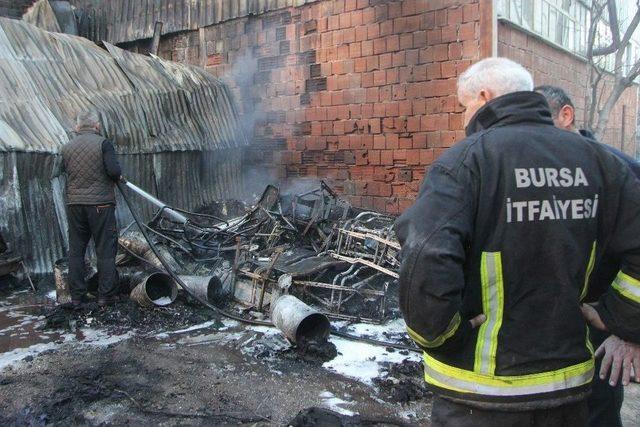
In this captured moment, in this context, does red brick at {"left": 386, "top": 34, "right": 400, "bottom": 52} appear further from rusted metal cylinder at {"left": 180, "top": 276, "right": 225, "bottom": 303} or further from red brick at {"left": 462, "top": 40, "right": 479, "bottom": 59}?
rusted metal cylinder at {"left": 180, "top": 276, "right": 225, "bottom": 303}

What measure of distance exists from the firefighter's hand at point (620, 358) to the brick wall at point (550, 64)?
5996 millimetres

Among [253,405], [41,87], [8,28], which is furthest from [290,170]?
[253,405]

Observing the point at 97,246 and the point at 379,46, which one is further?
the point at 379,46

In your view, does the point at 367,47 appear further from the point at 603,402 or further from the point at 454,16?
the point at 603,402

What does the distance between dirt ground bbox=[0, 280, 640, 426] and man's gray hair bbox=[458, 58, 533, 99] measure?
2347mm

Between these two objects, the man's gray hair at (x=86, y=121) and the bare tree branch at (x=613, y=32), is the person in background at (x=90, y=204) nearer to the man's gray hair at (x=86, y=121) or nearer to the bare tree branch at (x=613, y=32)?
the man's gray hair at (x=86, y=121)

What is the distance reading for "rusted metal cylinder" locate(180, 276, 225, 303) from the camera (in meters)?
5.77

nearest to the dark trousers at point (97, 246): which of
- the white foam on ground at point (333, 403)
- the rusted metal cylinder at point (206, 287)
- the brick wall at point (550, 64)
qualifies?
the rusted metal cylinder at point (206, 287)

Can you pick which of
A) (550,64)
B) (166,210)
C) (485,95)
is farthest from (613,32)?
(485,95)

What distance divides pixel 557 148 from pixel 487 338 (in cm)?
72

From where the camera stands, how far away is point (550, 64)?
28.5ft

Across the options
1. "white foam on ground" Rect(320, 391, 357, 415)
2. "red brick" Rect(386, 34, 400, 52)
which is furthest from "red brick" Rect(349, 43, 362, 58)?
"white foam on ground" Rect(320, 391, 357, 415)

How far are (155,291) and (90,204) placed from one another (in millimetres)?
1268

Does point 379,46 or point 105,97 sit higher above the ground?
point 379,46
